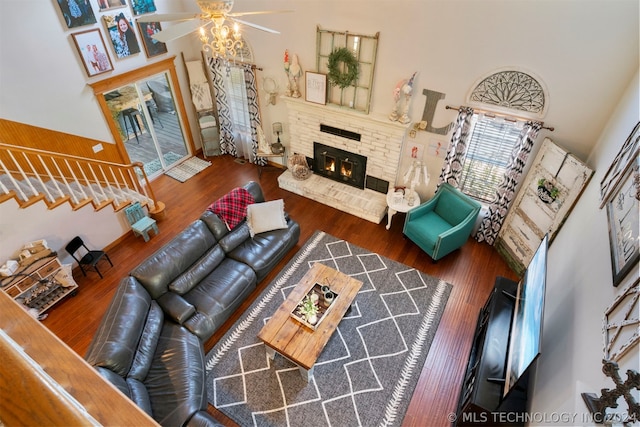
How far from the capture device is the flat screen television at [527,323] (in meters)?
2.57

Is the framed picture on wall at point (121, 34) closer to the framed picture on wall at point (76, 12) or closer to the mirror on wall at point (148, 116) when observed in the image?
the framed picture on wall at point (76, 12)

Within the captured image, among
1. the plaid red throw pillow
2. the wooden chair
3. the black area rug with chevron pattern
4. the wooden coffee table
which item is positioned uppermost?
the plaid red throw pillow

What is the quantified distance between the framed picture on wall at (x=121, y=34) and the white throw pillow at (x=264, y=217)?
3515 millimetres

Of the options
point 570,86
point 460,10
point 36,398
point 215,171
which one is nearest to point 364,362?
point 36,398

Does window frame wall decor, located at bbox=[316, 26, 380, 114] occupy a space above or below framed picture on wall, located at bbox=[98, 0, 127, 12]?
below

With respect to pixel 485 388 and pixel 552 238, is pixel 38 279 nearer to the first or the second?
pixel 485 388

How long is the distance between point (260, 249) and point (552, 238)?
13.1ft

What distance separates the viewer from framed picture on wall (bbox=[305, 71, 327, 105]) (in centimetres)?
562

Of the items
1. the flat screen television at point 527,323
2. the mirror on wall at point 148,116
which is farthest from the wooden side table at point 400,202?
the mirror on wall at point 148,116

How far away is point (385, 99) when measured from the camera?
5309mm

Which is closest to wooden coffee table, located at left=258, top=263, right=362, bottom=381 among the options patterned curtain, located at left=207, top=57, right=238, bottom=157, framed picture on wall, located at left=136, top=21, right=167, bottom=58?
patterned curtain, located at left=207, top=57, right=238, bottom=157

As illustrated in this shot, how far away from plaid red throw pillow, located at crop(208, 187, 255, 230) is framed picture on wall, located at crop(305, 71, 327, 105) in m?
2.15

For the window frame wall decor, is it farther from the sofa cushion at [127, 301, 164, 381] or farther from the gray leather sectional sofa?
the sofa cushion at [127, 301, 164, 381]

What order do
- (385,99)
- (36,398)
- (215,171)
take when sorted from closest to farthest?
(36,398), (385,99), (215,171)
